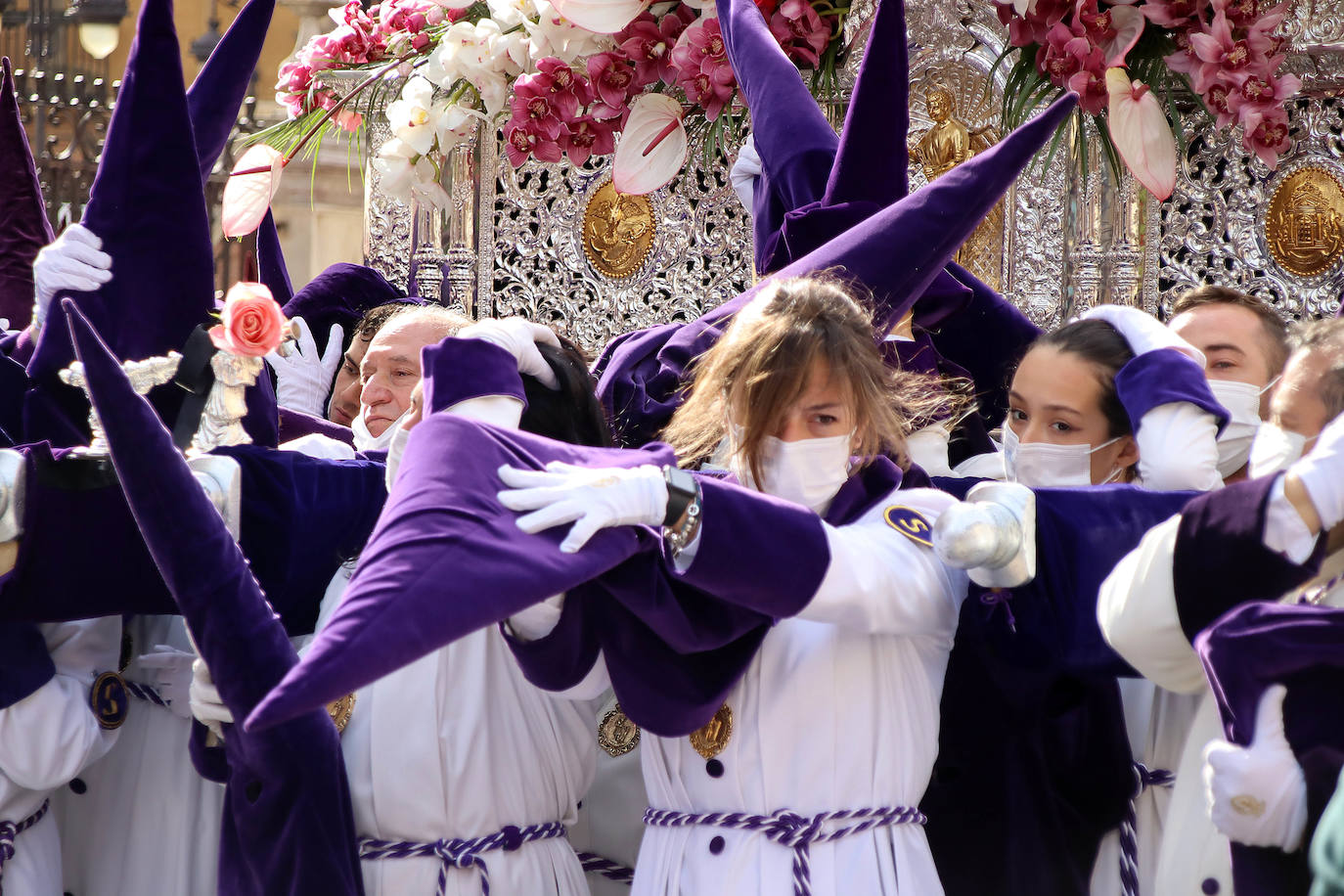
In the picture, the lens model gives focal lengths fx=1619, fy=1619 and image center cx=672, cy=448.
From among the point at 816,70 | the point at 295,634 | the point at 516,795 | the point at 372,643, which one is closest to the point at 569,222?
the point at 816,70

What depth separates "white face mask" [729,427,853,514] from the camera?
7.84ft

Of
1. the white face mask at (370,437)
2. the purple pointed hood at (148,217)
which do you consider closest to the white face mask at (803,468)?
the white face mask at (370,437)

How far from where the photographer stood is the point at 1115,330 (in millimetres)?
2904

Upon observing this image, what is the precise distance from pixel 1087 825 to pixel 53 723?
1.72 meters

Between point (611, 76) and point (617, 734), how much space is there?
1822 mm

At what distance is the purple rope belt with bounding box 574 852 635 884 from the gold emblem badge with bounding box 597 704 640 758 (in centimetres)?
22

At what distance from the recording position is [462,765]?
263 cm

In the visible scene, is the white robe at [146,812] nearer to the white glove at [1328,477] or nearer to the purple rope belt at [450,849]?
the purple rope belt at [450,849]

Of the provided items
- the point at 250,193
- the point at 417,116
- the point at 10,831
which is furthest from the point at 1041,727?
the point at 250,193

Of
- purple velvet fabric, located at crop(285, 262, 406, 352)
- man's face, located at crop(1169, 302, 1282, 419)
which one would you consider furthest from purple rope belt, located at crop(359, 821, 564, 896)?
purple velvet fabric, located at crop(285, 262, 406, 352)

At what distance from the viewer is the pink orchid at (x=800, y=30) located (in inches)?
151

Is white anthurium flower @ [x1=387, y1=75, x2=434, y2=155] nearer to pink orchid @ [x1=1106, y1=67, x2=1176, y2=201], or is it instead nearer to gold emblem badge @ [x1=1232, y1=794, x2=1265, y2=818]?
pink orchid @ [x1=1106, y1=67, x2=1176, y2=201]

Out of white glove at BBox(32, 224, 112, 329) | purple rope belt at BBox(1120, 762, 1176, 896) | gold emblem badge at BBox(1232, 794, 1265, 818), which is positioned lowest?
purple rope belt at BBox(1120, 762, 1176, 896)

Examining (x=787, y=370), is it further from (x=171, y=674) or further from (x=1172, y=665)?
(x=171, y=674)
